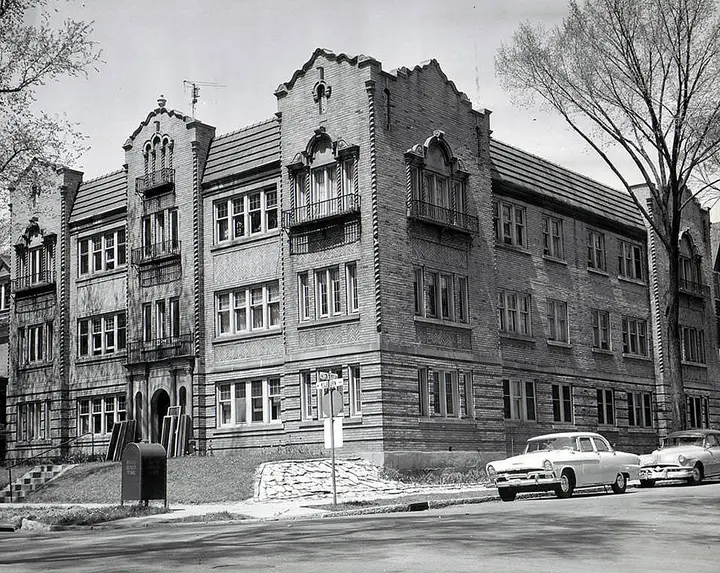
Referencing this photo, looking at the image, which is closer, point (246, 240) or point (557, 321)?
point (246, 240)

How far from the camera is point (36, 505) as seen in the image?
94.0ft

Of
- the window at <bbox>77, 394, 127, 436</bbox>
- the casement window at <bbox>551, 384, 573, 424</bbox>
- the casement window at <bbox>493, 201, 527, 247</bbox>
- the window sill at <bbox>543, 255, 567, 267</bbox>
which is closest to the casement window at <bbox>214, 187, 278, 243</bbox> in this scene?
the window at <bbox>77, 394, 127, 436</bbox>

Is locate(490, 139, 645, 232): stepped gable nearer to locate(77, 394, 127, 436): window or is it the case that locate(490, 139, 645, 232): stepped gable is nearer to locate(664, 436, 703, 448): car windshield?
locate(664, 436, 703, 448): car windshield

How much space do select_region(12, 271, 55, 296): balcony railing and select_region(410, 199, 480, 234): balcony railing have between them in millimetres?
18347

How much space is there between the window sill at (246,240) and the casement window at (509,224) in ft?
28.2

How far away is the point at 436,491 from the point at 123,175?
21.8 m

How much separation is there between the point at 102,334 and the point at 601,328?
21.0m

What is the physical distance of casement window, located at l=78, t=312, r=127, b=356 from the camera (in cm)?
4244

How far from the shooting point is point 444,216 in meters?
35.9

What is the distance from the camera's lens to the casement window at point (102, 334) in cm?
4244

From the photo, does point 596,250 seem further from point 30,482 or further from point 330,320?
point 30,482

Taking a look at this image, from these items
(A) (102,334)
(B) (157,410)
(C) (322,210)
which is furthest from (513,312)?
(A) (102,334)

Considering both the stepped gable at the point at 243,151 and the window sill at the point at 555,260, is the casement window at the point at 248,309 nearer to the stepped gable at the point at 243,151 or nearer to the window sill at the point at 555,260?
the stepped gable at the point at 243,151

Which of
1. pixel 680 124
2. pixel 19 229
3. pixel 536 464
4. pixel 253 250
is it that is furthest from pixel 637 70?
pixel 19 229
